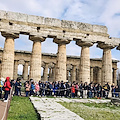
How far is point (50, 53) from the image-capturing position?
3322 cm

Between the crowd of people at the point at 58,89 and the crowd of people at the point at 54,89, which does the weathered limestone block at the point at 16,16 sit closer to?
the crowd of people at the point at 54,89

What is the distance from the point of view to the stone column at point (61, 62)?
1908 cm

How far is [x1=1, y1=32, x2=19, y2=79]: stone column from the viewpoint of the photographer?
1748cm

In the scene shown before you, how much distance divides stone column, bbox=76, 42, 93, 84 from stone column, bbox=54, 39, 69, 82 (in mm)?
2266

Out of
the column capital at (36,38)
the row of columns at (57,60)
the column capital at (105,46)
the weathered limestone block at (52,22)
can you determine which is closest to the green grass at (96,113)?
the row of columns at (57,60)

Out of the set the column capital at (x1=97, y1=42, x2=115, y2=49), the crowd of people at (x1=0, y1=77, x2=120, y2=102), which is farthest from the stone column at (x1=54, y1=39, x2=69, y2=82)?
the column capital at (x1=97, y1=42, x2=115, y2=49)

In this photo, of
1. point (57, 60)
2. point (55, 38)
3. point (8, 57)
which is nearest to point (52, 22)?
point (55, 38)

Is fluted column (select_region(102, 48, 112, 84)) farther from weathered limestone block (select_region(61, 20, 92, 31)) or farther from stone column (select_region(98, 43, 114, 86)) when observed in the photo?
weathered limestone block (select_region(61, 20, 92, 31))

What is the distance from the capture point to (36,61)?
18.6 meters

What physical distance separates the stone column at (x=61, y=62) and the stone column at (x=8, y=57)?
532 cm

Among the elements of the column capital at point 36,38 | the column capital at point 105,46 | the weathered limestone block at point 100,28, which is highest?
the weathered limestone block at point 100,28

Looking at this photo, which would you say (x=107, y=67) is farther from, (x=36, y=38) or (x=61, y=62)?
(x=36, y=38)

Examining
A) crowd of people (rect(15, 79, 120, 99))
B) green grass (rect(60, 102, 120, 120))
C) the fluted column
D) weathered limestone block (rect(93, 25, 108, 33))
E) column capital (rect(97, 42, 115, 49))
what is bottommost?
green grass (rect(60, 102, 120, 120))

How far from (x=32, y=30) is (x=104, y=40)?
9723mm
